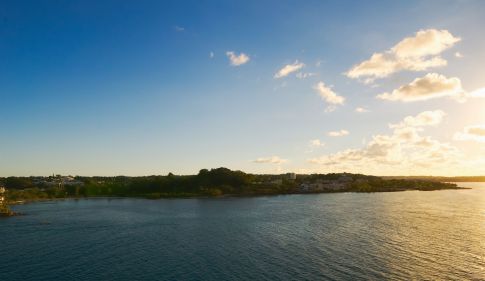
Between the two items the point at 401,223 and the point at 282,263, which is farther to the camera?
the point at 401,223

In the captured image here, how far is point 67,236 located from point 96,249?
16644mm

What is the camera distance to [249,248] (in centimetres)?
6419

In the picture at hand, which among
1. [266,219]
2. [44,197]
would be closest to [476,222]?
[266,219]

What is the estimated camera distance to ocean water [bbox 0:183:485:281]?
4949 centimetres

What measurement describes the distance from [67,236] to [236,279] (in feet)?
152

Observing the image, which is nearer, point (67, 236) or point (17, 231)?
point (67, 236)

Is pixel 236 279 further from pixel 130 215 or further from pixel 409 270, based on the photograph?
pixel 130 215

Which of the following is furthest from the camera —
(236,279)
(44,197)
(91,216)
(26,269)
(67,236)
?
(44,197)

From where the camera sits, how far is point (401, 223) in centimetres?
8931

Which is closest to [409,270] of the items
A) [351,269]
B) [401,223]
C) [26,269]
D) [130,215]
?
[351,269]

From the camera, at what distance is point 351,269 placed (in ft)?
163

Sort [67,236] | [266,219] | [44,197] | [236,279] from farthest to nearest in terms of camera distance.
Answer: [44,197] → [266,219] → [67,236] → [236,279]

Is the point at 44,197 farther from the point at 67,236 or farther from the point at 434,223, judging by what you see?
the point at 434,223

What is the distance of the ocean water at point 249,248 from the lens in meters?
49.5
